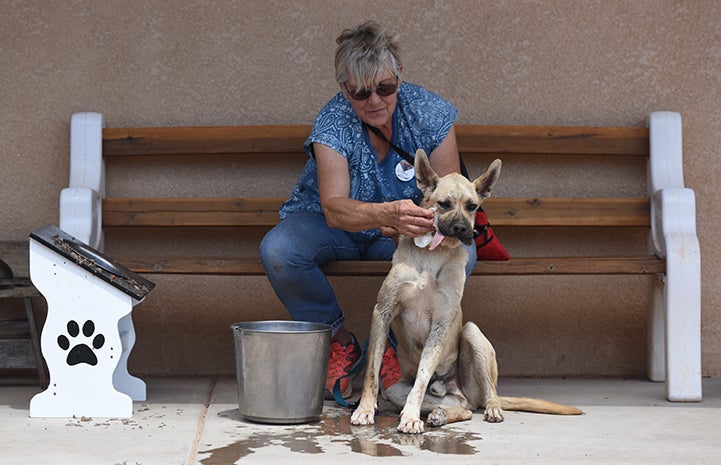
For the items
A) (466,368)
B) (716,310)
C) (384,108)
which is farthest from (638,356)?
(384,108)

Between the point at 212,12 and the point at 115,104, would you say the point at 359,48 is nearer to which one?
the point at 212,12

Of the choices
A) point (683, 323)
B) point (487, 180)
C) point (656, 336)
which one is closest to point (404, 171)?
point (487, 180)

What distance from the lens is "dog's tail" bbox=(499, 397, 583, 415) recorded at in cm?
398

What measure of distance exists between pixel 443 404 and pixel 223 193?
184 cm

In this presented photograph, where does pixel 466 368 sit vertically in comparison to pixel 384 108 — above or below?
below

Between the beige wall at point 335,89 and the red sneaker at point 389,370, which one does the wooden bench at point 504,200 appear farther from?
the red sneaker at point 389,370

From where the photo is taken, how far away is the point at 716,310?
5.09m

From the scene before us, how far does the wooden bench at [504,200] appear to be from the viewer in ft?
14.6

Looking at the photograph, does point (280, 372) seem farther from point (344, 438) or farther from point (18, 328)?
point (18, 328)

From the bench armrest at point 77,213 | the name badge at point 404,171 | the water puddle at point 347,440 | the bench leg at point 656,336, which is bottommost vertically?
the water puddle at point 347,440

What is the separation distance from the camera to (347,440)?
3445mm

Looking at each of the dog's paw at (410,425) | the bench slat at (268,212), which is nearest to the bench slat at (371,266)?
the bench slat at (268,212)

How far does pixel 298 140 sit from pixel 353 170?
0.60 meters

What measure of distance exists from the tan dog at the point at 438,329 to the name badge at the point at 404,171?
1.37ft
